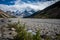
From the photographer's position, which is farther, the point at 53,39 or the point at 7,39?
the point at 53,39

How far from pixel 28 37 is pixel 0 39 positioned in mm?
3561

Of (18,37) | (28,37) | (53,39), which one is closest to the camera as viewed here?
(28,37)

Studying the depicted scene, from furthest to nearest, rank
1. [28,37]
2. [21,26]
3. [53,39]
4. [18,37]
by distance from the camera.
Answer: [53,39], [21,26], [18,37], [28,37]

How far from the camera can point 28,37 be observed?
10.9 metres

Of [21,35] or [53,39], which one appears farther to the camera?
[53,39]

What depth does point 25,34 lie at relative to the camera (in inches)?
444

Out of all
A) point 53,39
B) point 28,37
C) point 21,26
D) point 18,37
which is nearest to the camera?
point 28,37

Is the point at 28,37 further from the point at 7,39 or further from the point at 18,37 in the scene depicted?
the point at 7,39

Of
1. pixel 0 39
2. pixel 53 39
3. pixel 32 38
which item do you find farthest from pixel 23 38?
pixel 53 39

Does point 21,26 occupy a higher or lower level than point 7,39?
higher

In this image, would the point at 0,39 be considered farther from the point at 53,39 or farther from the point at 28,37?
the point at 53,39

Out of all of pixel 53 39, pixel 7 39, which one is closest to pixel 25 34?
pixel 7 39

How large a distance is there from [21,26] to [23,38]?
82.0 inches

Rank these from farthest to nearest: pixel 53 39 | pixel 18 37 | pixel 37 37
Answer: pixel 53 39, pixel 18 37, pixel 37 37
